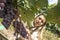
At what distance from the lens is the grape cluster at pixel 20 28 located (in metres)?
0.43

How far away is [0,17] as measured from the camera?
1.29 feet

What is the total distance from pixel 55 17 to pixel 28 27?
0.23 ft

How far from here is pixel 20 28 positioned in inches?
17.0

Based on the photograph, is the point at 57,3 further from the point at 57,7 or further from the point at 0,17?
the point at 0,17

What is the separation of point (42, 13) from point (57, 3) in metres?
0.04

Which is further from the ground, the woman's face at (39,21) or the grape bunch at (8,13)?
the grape bunch at (8,13)

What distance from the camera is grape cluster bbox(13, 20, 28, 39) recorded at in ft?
1.40

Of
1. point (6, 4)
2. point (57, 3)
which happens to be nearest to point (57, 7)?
point (57, 3)

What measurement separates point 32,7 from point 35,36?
65 mm

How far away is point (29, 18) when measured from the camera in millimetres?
435

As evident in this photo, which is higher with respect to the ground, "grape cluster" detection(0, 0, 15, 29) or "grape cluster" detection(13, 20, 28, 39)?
"grape cluster" detection(0, 0, 15, 29)

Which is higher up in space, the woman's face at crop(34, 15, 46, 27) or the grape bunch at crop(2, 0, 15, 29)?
the grape bunch at crop(2, 0, 15, 29)

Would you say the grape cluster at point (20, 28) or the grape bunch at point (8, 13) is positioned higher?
the grape bunch at point (8, 13)

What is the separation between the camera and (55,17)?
1.35ft
